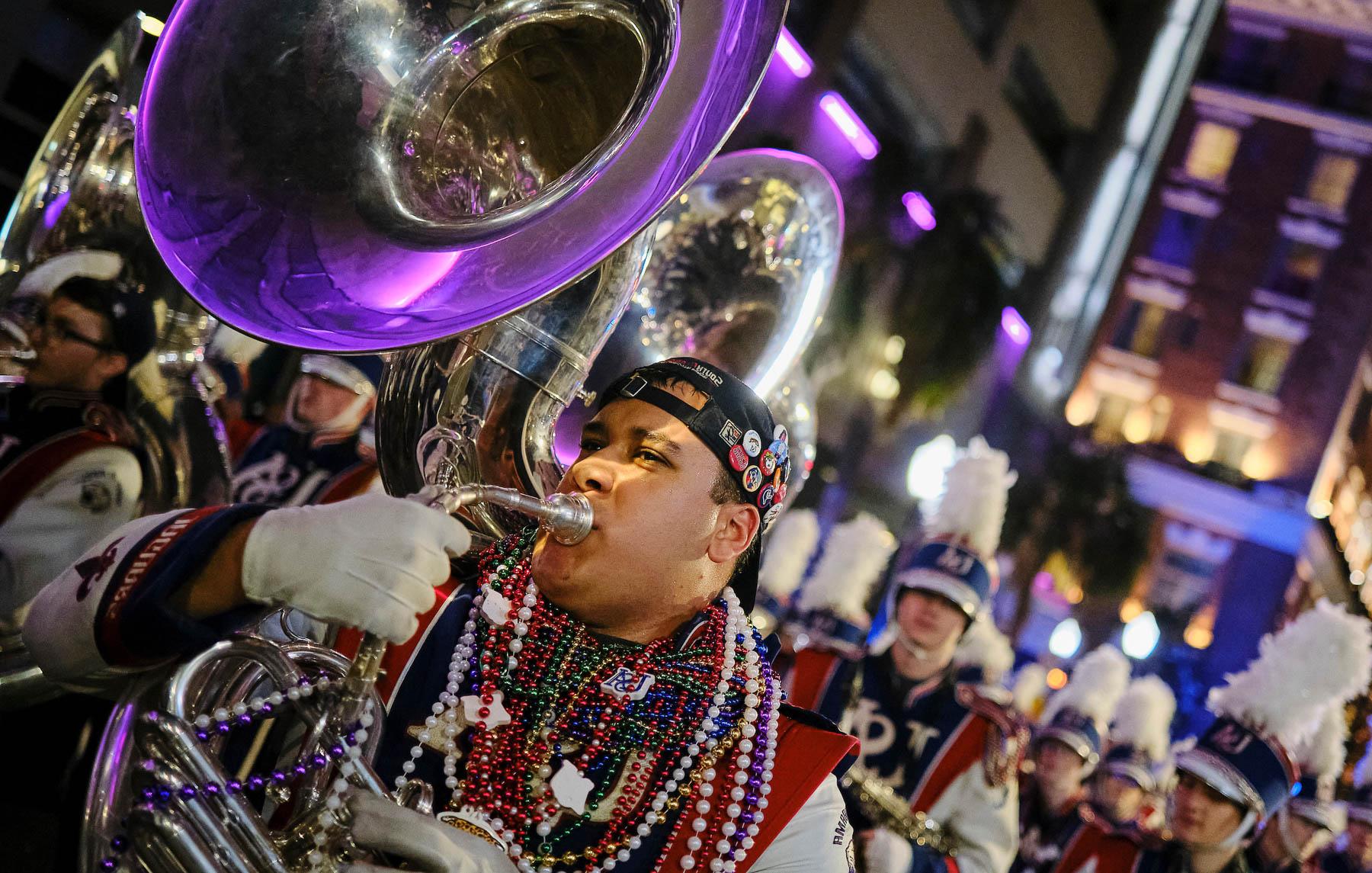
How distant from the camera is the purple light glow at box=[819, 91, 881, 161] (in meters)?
16.7

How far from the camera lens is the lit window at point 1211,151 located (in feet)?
127

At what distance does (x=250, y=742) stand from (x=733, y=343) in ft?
5.22

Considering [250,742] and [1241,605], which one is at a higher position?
[1241,605]

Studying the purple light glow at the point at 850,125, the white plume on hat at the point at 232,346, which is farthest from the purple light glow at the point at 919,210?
the white plume on hat at the point at 232,346

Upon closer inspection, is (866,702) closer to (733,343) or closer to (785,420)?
(785,420)

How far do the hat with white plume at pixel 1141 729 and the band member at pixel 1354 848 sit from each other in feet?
3.92

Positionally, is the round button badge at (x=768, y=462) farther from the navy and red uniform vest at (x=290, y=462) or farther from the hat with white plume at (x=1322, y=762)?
the hat with white plume at (x=1322, y=762)

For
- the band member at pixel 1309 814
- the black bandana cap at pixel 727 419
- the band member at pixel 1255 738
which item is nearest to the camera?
the black bandana cap at pixel 727 419

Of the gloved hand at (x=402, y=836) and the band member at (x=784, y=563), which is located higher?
the band member at (x=784, y=563)

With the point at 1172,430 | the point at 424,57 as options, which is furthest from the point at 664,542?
the point at 1172,430

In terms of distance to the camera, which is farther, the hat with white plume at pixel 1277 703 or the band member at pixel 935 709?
the hat with white plume at pixel 1277 703

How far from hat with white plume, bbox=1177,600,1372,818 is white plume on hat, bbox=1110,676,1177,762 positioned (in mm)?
3457

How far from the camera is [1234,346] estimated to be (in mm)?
37969

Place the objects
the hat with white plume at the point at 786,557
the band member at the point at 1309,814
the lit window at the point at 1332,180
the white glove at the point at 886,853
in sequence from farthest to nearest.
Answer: the lit window at the point at 1332,180 → the hat with white plume at the point at 786,557 → the band member at the point at 1309,814 → the white glove at the point at 886,853
